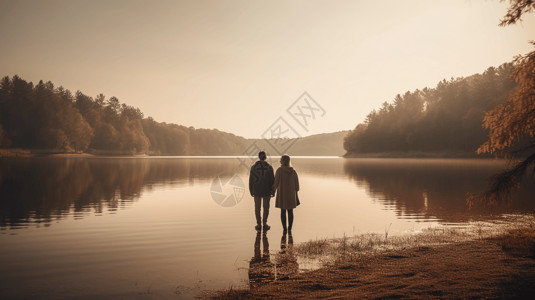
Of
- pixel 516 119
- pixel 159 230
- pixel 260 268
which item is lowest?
pixel 159 230

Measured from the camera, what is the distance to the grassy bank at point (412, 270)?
5695 millimetres

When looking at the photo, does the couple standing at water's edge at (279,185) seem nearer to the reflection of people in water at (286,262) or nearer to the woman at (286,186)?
the woman at (286,186)

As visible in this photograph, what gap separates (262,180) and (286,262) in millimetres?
4621

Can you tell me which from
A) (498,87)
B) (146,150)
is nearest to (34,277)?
(498,87)

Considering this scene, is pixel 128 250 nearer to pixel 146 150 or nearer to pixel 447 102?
pixel 447 102

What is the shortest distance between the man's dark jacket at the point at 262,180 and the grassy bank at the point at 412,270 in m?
3.20

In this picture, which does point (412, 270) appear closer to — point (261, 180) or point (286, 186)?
point (286, 186)

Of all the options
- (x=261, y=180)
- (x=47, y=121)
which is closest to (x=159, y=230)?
(x=261, y=180)

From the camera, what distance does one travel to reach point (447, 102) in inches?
4262

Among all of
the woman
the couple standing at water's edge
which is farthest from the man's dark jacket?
the woman

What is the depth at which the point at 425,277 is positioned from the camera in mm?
6391

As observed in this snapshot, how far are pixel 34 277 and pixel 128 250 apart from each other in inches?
108

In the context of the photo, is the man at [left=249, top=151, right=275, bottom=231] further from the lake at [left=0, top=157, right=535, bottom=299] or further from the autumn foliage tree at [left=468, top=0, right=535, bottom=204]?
the autumn foliage tree at [left=468, top=0, right=535, bottom=204]

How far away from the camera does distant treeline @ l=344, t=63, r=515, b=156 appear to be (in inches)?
3684
